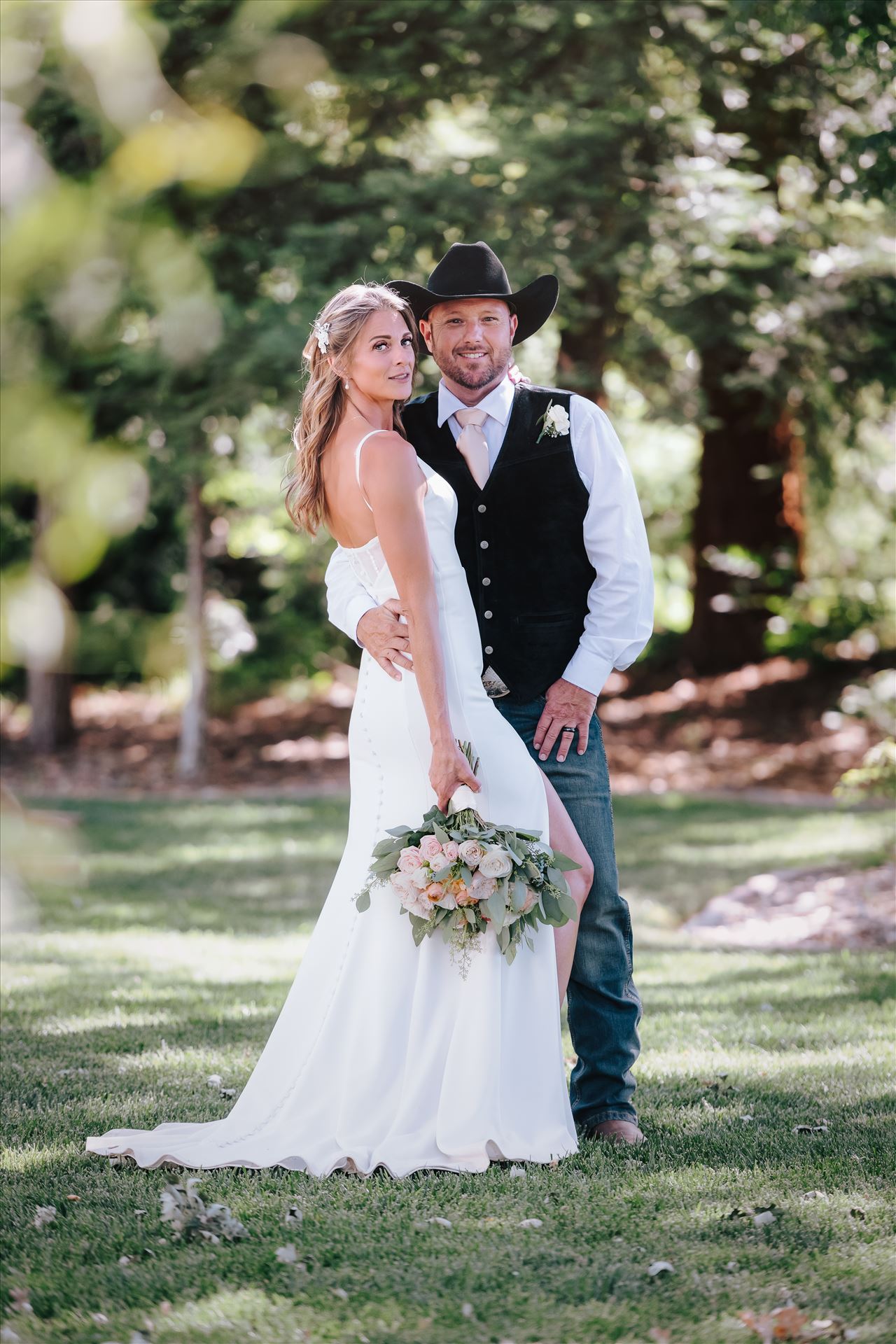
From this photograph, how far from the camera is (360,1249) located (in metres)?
2.83

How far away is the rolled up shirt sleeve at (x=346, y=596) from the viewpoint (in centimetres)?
365

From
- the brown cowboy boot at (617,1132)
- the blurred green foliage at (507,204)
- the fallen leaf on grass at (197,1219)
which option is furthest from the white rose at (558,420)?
the blurred green foliage at (507,204)

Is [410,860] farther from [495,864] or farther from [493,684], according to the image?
[493,684]

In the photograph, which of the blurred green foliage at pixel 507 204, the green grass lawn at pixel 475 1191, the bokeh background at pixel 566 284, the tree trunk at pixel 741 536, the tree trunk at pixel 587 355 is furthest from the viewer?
the tree trunk at pixel 741 536

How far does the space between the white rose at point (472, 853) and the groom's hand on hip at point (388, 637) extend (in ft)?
1.60

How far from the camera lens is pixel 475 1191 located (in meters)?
3.17

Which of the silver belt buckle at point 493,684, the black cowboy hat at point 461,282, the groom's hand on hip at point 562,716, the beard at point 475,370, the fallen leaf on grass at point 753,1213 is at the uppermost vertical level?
the black cowboy hat at point 461,282

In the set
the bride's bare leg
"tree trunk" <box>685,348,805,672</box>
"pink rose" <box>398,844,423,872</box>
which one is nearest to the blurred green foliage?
"tree trunk" <box>685,348,805,672</box>

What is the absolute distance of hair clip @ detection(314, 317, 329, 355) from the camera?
11.8 feet

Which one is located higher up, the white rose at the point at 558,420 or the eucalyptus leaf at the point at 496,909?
the white rose at the point at 558,420

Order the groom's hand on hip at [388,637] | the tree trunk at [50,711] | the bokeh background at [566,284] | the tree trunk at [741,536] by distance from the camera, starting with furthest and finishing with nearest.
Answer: the tree trunk at [741,536]
the tree trunk at [50,711]
the bokeh background at [566,284]
the groom's hand on hip at [388,637]

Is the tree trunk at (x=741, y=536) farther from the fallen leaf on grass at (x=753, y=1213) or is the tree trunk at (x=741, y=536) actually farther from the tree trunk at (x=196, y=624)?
the fallen leaf on grass at (x=753, y=1213)

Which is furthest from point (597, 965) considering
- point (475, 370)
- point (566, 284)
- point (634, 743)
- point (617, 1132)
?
point (634, 743)

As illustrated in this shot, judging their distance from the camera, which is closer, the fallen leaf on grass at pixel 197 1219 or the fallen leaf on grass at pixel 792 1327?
the fallen leaf on grass at pixel 792 1327
